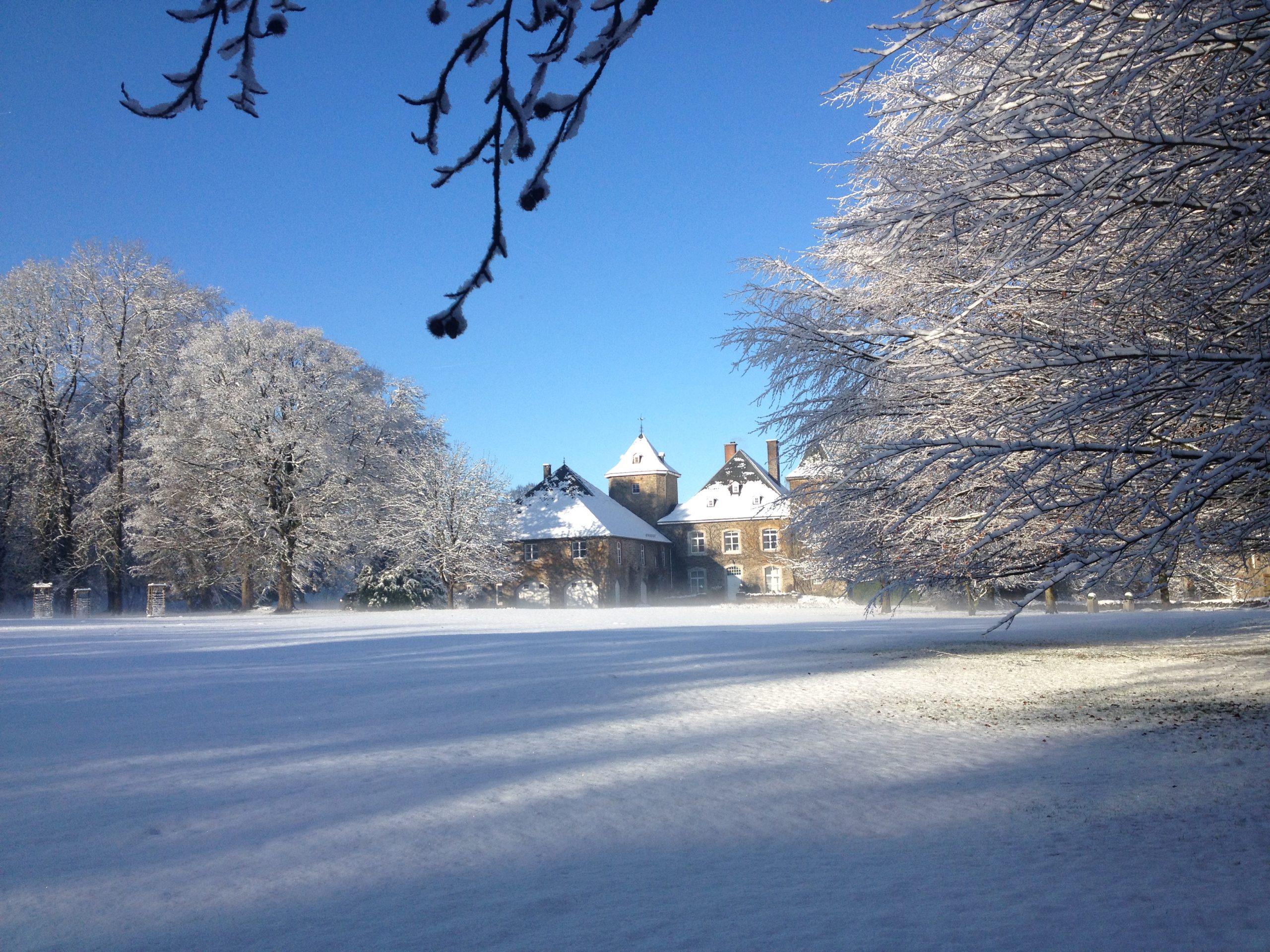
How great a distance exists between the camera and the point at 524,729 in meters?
8.63

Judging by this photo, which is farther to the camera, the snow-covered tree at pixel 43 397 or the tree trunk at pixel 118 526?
the tree trunk at pixel 118 526

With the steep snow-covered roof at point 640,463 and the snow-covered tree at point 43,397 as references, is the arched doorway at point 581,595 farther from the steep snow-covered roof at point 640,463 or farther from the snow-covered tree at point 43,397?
the snow-covered tree at point 43,397

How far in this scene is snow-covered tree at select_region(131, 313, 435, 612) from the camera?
31.6 meters

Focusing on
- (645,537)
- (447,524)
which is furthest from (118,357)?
(645,537)

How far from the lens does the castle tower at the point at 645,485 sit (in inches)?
2165

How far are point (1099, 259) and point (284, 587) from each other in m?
30.9

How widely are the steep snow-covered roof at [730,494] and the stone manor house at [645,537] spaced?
5 cm

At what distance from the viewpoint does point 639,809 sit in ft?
19.8

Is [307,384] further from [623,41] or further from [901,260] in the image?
[623,41]

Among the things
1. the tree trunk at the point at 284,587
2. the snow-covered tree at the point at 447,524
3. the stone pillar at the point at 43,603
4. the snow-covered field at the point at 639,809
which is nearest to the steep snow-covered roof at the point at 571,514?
the snow-covered tree at the point at 447,524

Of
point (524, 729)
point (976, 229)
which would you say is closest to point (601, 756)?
point (524, 729)

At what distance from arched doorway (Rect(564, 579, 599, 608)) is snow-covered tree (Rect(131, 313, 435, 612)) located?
14281 mm

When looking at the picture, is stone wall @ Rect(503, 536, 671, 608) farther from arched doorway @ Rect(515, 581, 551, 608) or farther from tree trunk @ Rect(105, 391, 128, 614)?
tree trunk @ Rect(105, 391, 128, 614)

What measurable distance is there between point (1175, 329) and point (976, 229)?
1651mm
